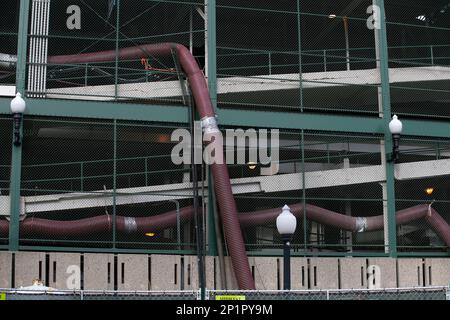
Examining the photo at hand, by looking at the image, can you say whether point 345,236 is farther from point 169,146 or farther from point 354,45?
point 354,45

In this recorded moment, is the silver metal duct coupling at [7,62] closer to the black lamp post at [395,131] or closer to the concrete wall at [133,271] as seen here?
the concrete wall at [133,271]

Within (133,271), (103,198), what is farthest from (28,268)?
(103,198)

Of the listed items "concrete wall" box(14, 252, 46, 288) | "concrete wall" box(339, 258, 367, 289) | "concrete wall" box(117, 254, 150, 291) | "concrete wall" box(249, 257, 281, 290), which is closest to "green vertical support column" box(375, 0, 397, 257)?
"concrete wall" box(339, 258, 367, 289)

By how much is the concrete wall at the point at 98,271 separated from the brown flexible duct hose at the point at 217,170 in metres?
2.53

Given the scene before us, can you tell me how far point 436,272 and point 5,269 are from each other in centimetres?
953

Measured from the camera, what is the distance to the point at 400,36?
1014 inches

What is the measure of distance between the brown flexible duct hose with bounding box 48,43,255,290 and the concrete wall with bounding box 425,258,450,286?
14.5 feet

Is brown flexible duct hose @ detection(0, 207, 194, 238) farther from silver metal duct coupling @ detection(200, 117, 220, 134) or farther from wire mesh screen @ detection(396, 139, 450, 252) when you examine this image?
wire mesh screen @ detection(396, 139, 450, 252)

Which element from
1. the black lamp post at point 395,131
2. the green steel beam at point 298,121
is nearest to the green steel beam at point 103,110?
the green steel beam at point 298,121

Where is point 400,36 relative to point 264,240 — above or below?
above

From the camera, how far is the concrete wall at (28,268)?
15.0m

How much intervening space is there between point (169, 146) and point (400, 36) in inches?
422

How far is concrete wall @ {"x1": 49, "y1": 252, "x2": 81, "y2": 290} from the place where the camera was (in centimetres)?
1516
